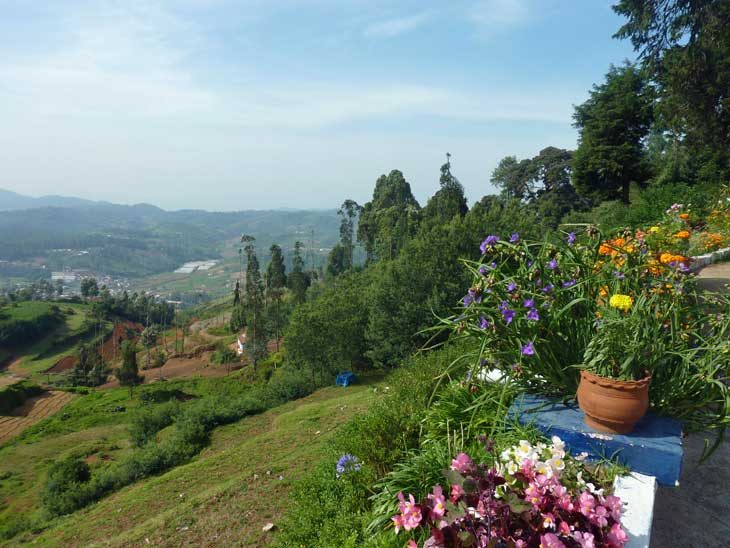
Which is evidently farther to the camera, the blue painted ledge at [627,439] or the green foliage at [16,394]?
the green foliage at [16,394]

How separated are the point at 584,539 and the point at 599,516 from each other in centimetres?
11

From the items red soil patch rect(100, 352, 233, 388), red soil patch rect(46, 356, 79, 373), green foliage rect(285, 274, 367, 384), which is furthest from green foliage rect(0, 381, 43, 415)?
green foliage rect(285, 274, 367, 384)

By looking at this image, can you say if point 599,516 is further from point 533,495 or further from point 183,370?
point 183,370

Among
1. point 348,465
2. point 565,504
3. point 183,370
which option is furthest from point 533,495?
point 183,370

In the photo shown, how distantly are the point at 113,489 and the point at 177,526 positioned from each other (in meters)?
11.2

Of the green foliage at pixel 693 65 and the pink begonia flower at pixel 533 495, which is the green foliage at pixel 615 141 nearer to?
the green foliage at pixel 693 65

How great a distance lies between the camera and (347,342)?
25.5 m

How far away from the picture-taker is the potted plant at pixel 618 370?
1.92m

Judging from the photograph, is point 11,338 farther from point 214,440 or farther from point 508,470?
point 508,470

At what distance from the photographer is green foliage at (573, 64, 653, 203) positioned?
23.3 metres

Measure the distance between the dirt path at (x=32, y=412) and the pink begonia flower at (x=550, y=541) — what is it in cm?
4713

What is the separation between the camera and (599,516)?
1.49 m

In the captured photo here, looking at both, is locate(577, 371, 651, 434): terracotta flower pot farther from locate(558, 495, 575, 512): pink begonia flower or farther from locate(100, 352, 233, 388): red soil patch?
locate(100, 352, 233, 388): red soil patch

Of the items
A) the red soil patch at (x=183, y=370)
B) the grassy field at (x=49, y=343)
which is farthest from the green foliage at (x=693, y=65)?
the grassy field at (x=49, y=343)
